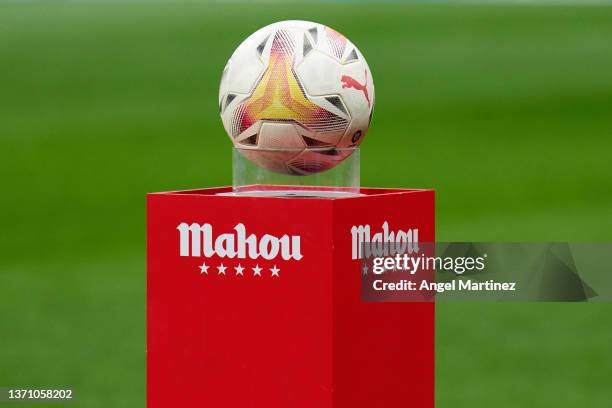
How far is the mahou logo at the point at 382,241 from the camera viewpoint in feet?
17.1

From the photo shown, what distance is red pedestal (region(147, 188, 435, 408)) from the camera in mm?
5055

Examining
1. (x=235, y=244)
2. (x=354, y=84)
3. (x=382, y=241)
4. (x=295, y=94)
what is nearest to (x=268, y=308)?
(x=235, y=244)

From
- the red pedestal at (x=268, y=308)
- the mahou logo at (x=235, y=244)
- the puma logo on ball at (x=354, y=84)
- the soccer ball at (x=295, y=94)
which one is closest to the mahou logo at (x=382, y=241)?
the red pedestal at (x=268, y=308)

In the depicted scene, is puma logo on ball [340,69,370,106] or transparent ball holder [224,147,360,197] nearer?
puma logo on ball [340,69,370,106]

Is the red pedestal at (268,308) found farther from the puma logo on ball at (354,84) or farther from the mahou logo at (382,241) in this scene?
the puma logo on ball at (354,84)

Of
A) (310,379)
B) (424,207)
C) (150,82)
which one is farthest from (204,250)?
(150,82)

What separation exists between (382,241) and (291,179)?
656mm

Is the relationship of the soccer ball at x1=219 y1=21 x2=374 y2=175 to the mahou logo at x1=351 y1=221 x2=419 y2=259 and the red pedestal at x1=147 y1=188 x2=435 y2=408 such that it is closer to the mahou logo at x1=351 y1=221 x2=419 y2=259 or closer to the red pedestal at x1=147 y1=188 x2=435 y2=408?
the red pedestal at x1=147 y1=188 x2=435 y2=408

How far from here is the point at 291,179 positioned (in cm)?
577

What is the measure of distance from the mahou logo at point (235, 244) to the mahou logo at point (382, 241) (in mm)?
313

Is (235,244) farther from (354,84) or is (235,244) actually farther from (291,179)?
(354,84)

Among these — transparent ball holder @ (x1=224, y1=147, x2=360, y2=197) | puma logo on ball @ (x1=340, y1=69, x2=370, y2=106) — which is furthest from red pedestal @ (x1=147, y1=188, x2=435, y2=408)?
puma logo on ball @ (x1=340, y1=69, x2=370, y2=106)

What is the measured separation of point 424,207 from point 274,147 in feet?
3.16

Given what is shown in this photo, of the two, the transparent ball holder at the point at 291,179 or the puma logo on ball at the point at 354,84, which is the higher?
the puma logo on ball at the point at 354,84
